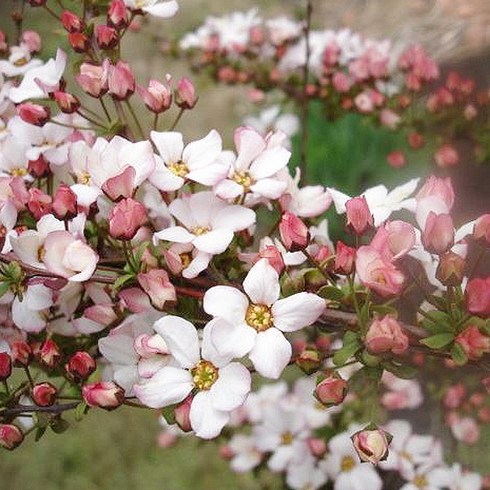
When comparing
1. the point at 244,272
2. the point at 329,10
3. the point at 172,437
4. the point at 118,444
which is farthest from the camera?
the point at 329,10

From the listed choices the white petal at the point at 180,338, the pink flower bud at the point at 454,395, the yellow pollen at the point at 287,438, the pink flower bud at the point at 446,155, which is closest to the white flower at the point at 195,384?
the white petal at the point at 180,338

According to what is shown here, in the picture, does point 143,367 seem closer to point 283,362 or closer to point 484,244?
point 283,362

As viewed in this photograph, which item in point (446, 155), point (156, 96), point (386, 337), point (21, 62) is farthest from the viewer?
point (446, 155)

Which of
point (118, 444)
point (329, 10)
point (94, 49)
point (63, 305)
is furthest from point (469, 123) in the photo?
point (329, 10)

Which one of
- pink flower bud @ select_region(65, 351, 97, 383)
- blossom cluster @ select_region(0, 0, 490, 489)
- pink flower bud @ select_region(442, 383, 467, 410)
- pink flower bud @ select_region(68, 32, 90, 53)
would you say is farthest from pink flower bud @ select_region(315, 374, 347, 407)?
pink flower bud @ select_region(442, 383, 467, 410)

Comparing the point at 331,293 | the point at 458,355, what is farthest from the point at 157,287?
the point at 458,355

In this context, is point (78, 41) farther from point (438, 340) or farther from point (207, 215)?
point (438, 340)

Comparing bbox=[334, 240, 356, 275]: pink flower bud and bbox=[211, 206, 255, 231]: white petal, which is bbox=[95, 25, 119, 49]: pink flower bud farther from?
bbox=[334, 240, 356, 275]: pink flower bud
